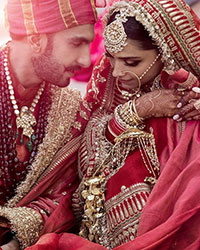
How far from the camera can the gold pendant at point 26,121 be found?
1.59 meters

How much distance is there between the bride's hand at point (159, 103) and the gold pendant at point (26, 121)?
39 cm

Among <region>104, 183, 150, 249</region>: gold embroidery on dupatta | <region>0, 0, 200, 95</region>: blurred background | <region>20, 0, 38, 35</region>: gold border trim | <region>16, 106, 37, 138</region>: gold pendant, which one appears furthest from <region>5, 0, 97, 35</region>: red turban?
<region>104, 183, 150, 249</region>: gold embroidery on dupatta

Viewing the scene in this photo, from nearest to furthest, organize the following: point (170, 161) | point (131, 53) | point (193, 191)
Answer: point (193, 191) → point (170, 161) → point (131, 53)

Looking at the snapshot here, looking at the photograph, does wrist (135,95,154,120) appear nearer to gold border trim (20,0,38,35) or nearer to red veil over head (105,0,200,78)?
red veil over head (105,0,200,78)

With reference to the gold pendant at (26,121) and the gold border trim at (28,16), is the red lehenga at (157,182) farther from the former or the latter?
the gold border trim at (28,16)

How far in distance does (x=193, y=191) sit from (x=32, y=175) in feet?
2.00

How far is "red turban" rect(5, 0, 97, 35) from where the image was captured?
1.51 m

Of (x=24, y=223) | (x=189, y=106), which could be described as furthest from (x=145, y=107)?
(x=24, y=223)

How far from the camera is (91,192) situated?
1.52 metres

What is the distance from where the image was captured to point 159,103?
150cm

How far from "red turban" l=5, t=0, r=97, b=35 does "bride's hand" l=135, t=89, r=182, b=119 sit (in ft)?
1.12

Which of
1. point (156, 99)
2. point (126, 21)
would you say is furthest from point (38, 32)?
point (156, 99)

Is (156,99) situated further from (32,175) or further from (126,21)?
(32,175)

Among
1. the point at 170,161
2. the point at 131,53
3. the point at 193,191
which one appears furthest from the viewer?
the point at 131,53
